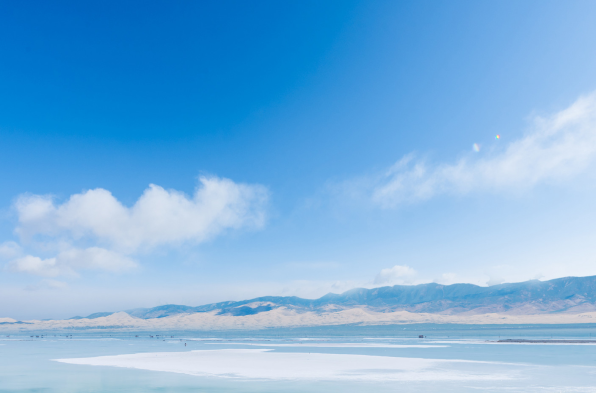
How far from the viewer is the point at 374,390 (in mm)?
28812

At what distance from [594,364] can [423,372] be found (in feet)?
63.3

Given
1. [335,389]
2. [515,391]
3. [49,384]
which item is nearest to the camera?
[515,391]

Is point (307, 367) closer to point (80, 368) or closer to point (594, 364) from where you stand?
point (80, 368)

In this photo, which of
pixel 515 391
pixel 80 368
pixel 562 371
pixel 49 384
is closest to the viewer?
pixel 515 391

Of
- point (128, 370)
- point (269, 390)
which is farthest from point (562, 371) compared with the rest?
point (128, 370)

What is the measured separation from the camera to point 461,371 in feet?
127

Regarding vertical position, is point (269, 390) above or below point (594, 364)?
above

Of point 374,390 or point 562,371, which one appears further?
point 562,371

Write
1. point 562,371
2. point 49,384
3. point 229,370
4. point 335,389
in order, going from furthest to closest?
1. point 229,370
2. point 562,371
3. point 49,384
4. point 335,389

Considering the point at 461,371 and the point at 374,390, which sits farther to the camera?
the point at 461,371

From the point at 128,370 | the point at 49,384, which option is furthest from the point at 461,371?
the point at 49,384

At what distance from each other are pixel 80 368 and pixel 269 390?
2654 centimetres

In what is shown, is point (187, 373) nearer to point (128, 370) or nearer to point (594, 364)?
point (128, 370)

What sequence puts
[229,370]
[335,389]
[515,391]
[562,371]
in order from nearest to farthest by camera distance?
[515,391]
[335,389]
[562,371]
[229,370]
